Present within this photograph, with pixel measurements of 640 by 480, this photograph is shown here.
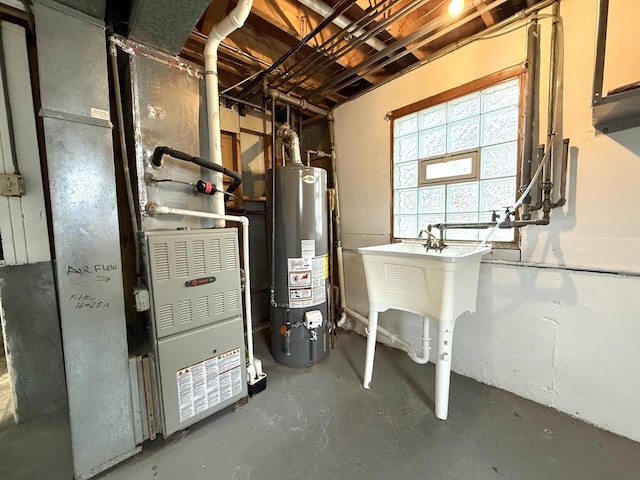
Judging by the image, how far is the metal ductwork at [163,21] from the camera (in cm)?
115

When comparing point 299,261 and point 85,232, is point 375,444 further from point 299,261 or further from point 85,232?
point 85,232

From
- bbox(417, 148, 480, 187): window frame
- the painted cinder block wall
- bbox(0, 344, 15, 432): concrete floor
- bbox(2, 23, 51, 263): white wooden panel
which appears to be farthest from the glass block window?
bbox(0, 344, 15, 432): concrete floor

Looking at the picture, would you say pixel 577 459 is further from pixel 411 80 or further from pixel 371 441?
pixel 411 80

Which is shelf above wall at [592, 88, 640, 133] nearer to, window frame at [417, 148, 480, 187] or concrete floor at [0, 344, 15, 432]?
window frame at [417, 148, 480, 187]

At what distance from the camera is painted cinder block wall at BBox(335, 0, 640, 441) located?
1291 millimetres

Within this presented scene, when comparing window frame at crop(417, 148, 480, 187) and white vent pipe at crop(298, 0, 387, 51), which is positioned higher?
white vent pipe at crop(298, 0, 387, 51)

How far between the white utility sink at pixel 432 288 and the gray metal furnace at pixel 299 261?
1.56ft

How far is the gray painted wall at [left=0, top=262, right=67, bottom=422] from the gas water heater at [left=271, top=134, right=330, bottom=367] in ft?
4.72

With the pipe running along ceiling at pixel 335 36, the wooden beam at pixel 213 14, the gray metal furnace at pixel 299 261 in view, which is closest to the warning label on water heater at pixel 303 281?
the gray metal furnace at pixel 299 261

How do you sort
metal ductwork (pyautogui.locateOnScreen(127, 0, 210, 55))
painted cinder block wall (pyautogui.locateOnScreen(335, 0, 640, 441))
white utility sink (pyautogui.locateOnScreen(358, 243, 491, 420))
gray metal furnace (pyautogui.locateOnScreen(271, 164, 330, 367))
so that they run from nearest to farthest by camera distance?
1. metal ductwork (pyautogui.locateOnScreen(127, 0, 210, 55))
2. painted cinder block wall (pyautogui.locateOnScreen(335, 0, 640, 441))
3. white utility sink (pyautogui.locateOnScreen(358, 243, 491, 420))
4. gray metal furnace (pyautogui.locateOnScreen(271, 164, 330, 367))

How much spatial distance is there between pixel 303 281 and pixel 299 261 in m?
0.16

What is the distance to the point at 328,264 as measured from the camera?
2193mm

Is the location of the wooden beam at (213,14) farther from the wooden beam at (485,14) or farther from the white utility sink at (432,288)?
the white utility sink at (432,288)

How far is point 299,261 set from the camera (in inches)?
77.5
